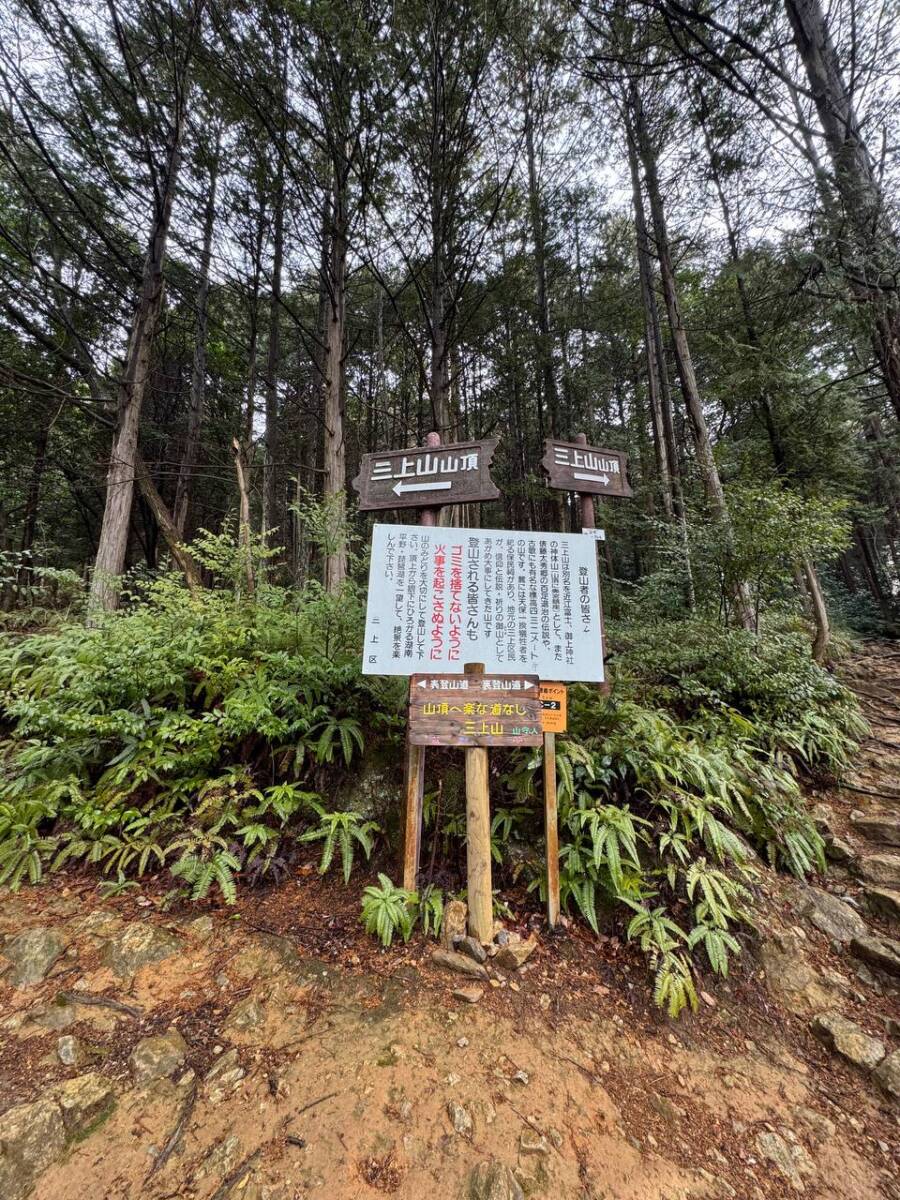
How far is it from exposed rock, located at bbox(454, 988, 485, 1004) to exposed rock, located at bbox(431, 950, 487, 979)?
87 mm

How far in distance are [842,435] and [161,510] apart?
13.4 meters

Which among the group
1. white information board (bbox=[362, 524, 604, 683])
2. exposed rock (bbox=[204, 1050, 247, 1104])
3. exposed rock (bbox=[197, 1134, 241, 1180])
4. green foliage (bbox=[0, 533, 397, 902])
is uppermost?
white information board (bbox=[362, 524, 604, 683])

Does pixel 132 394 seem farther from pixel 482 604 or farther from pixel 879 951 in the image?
pixel 879 951

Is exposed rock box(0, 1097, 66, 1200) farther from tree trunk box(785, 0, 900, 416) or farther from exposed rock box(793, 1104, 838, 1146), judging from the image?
tree trunk box(785, 0, 900, 416)

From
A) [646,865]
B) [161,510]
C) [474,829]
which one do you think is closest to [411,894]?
[474,829]

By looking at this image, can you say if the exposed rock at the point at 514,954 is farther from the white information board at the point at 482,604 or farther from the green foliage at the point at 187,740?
the white information board at the point at 482,604

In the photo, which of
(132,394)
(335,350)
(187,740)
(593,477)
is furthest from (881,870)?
(132,394)

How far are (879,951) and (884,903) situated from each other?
43 cm

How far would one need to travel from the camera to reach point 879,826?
3.58 meters

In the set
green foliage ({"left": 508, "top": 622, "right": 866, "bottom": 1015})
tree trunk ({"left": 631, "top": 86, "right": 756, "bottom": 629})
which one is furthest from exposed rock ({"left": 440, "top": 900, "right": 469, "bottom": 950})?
tree trunk ({"left": 631, "top": 86, "right": 756, "bottom": 629})

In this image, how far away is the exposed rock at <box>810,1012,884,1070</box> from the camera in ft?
7.14

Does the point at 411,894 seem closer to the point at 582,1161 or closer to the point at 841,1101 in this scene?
the point at 582,1161

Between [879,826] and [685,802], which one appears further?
[879,826]

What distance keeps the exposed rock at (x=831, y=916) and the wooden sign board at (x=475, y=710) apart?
217 centimetres
